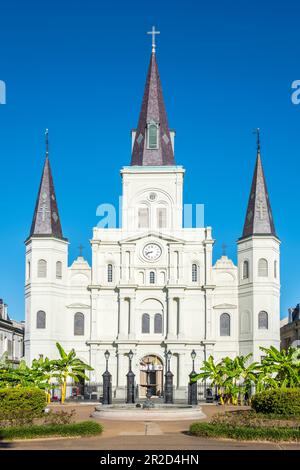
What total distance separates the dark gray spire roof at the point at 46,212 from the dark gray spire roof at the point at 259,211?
1698 cm

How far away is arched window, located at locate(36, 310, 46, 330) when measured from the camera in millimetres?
69188

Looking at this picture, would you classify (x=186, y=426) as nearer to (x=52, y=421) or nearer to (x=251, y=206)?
(x=52, y=421)

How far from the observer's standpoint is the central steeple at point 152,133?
75500 mm

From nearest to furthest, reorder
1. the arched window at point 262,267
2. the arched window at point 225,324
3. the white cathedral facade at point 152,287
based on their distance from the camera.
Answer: the white cathedral facade at point 152,287 → the arched window at point 262,267 → the arched window at point 225,324

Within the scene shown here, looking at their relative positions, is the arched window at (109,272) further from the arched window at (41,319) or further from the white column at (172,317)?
the arched window at (41,319)

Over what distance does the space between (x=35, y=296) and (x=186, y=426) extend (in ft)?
123

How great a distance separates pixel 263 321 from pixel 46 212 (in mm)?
21601

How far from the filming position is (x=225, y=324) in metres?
71.6

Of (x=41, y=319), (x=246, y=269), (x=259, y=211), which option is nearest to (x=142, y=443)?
(x=41, y=319)

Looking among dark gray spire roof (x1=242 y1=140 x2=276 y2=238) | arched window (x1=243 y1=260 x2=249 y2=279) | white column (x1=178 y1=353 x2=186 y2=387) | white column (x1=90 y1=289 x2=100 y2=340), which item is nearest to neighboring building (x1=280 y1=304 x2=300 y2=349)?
arched window (x1=243 y1=260 x2=249 y2=279)

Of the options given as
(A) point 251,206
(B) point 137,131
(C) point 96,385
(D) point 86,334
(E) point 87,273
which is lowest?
(C) point 96,385

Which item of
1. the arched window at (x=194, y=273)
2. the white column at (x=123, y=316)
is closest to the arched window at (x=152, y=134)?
the arched window at (x=194, y=273)
